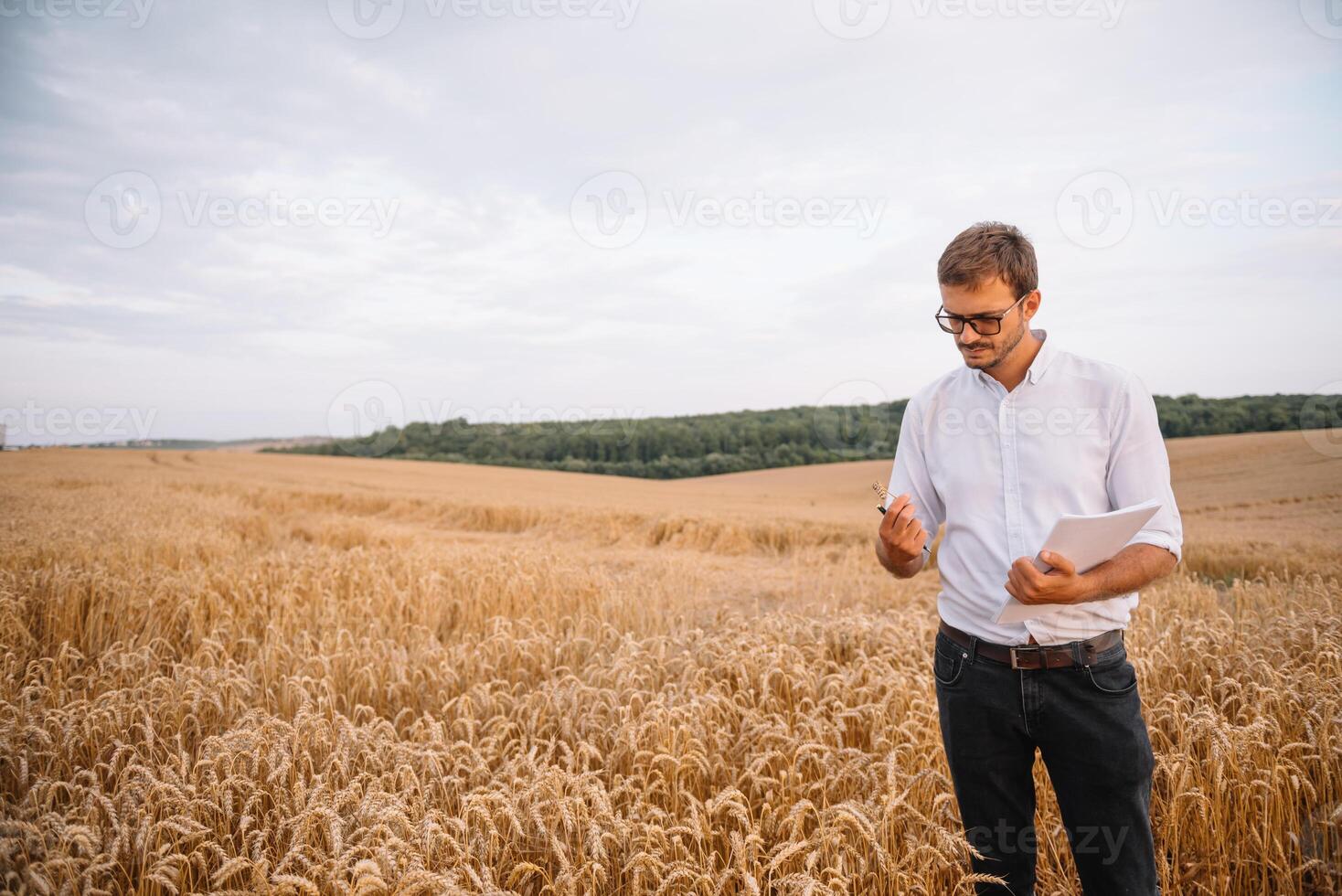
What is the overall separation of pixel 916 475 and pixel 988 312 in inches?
27.3

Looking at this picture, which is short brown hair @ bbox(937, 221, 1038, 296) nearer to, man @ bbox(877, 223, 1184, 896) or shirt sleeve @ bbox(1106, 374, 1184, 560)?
man @ bbox(877, 223, 1184, 896)

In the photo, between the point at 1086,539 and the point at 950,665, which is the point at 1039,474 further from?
the point at 950,665

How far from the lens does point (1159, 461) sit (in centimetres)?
221

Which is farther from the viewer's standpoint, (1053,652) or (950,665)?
(950,665)

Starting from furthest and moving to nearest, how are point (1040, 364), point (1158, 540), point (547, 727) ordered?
point (547, 727), point (1040, 364), point (1158, 540)

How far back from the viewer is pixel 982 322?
2.29 metres

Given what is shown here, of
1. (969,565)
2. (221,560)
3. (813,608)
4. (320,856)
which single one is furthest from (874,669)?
(221,560)

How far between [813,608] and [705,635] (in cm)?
161

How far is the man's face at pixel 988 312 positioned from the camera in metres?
2.26

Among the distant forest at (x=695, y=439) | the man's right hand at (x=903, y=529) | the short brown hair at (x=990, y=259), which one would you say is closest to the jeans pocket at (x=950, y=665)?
the man's right hand at (x=903, y=529)

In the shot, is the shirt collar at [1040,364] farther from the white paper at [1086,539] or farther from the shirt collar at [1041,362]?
the white paper at [1086,539]

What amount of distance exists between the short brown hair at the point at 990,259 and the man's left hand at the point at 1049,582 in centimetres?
91

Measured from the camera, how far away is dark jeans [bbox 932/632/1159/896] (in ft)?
7.23

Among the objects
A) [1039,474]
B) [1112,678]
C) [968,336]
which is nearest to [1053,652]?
[1112,678]
